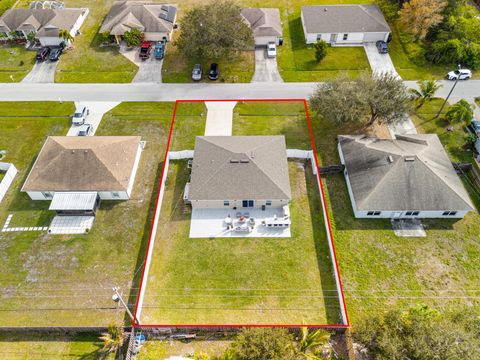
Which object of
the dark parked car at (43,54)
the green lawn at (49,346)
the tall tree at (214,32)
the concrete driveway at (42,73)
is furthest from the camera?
the dark parked car at (43,54)

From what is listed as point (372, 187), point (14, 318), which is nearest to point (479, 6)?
point (372, 187)

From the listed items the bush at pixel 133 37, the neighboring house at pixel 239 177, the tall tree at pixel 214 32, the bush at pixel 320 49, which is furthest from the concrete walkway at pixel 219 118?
the bush at pixel 133 37

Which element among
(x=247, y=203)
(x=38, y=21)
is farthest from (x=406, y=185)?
(x=38, y=21)

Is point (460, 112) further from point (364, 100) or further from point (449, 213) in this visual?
point (449, 213)

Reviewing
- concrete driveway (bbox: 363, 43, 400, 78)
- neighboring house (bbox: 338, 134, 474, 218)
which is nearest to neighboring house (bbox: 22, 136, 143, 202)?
neighboring house (bbox: 338, 134, 474, 218)

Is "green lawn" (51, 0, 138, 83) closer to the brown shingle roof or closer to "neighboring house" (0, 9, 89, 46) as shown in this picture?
"neighboring house" (0, 9, 89, 46)

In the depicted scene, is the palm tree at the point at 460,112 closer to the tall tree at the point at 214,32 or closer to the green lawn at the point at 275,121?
the green lawn at the point at 275,121

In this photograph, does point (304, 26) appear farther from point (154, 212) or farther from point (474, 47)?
point (154, 212)
